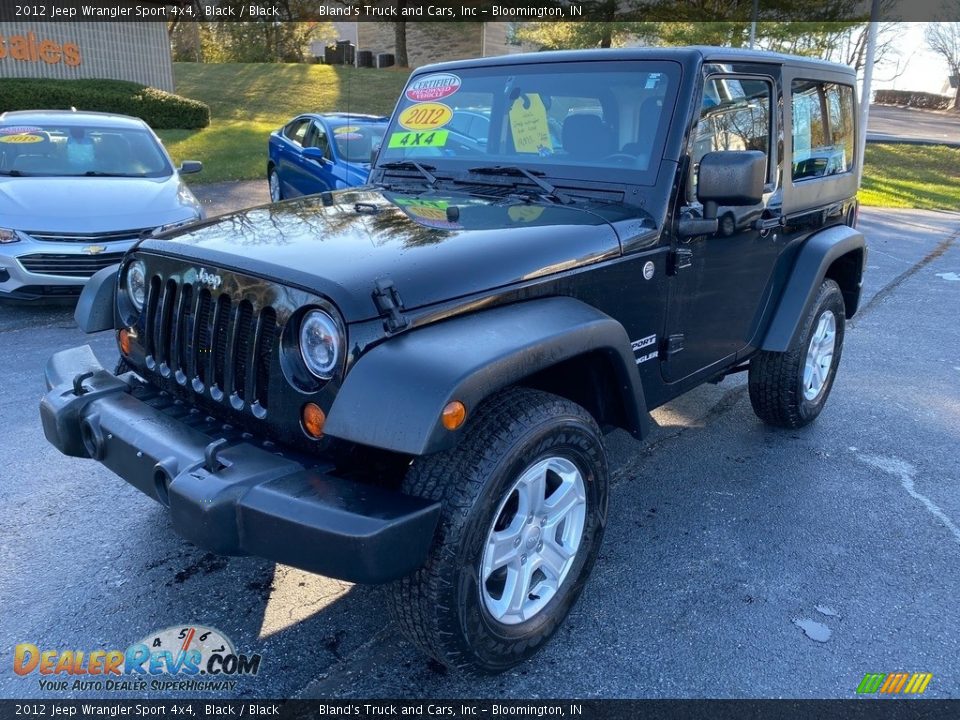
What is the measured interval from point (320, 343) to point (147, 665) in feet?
4.24

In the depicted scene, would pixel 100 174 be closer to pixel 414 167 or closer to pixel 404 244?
pixel 414 167

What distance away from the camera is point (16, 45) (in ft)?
62.9

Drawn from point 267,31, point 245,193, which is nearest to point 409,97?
point 245,193

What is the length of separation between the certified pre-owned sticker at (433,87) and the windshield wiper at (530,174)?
58cm

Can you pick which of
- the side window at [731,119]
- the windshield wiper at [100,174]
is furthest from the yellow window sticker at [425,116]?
the windshield wiper at [100,174]

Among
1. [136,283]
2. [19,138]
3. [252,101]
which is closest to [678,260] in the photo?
[136,283]

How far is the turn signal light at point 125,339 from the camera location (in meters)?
3.05

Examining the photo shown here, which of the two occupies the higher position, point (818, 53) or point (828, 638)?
point (818, 53)

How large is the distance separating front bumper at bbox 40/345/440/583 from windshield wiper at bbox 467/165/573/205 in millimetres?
1565

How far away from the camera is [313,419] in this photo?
235cm

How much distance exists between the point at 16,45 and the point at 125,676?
2112 centimetres

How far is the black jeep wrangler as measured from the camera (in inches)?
86.1

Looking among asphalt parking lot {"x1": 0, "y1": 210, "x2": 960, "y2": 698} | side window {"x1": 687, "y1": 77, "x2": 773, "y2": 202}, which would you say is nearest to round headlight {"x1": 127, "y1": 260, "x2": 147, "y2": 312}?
asphalt parking lot {"x1": 0, "y1": 210, "x2": 960, "y2": 698}

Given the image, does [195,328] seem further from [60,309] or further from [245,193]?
[245,193]
